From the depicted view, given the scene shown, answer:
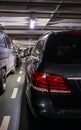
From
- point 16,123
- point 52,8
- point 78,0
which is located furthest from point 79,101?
point 52,8

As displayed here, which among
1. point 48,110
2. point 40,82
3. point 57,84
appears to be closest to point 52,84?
point 57,84

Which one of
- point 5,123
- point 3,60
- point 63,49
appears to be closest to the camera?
point 63,49

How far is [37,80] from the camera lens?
325cm

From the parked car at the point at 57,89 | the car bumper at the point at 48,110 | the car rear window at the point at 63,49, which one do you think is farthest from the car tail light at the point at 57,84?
the car rear window at the point at 63,49

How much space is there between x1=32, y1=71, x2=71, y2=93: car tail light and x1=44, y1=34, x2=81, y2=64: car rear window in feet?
0.93

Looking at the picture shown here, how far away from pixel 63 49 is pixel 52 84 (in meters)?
0.78

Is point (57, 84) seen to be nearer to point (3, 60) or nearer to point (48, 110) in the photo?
point (48, 110)

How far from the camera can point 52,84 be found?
123 inches

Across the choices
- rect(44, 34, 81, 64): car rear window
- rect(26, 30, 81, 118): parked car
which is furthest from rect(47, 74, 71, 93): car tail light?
→ rect(44, 34, 81, 64): car rear window

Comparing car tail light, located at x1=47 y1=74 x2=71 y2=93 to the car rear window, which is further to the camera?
the car rear window

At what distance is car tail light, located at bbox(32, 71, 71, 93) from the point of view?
10.2ft

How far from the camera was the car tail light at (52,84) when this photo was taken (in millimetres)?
3096

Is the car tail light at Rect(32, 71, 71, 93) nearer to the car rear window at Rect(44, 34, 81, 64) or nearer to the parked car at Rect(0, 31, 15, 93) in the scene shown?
the car rear window at Rect(44, 34, 81, 64)

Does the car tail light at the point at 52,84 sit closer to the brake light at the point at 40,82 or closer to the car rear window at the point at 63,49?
the brake light at the point at 40,82
